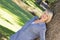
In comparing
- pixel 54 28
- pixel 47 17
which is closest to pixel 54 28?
pixel 54 28

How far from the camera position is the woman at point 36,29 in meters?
5.11

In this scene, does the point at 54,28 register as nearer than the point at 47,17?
No

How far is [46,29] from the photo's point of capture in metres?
5.20

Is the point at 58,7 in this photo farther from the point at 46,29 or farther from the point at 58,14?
the point at 46,29

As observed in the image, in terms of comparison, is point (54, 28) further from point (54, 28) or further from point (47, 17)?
point (47, 17)

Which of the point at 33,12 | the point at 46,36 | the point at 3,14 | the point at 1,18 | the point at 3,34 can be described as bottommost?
the point at 46,36

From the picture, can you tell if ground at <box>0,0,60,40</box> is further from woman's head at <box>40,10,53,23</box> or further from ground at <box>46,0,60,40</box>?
woman's head at <box>40,10,53,23</box>

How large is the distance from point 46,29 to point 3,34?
183 inches

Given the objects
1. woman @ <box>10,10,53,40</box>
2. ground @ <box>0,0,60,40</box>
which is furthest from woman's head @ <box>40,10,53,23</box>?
ground @ <box>0,0,60,40</box>

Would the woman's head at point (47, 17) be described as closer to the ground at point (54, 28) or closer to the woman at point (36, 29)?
the woman at point (36, 29)

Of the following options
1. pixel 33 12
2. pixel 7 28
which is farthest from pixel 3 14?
pixel 33 12

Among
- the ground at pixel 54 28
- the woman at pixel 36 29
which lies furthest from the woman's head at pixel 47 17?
the ground at pixel 54 28

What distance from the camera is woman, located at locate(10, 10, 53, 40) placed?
511 cm

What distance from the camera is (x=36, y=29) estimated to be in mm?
5219
